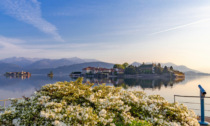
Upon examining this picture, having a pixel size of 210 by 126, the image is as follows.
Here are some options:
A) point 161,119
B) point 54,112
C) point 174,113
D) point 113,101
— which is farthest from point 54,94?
point 174,113

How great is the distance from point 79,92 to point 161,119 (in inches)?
148

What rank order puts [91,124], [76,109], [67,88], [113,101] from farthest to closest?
[67,88] → [113,101] → [76,109] → [91,124]

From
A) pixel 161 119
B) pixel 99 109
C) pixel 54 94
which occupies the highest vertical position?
pixel 54 94

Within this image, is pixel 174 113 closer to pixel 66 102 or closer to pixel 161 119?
pixel 161 119

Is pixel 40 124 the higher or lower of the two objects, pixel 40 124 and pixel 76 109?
the lower

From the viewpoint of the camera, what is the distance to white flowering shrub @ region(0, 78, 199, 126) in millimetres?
6270

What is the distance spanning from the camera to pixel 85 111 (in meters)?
6.44

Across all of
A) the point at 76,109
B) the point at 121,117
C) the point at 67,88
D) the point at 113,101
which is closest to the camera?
the point at 76,109

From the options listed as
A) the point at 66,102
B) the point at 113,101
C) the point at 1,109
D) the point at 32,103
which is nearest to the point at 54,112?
the point at 66,102

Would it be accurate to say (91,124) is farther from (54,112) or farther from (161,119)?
(161,119)

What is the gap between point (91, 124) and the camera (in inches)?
243

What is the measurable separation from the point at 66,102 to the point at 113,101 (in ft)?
6.56

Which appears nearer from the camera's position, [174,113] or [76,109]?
[76,109]

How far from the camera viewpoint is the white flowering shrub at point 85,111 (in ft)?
20.6
